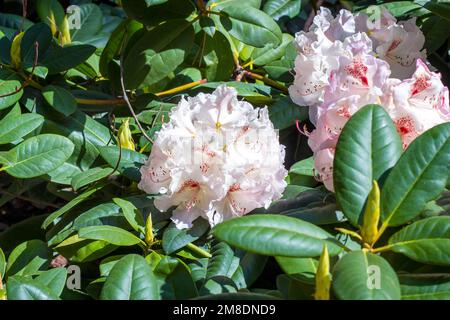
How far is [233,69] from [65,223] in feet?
1.90

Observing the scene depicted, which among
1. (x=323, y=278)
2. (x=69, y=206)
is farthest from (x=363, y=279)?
(x=69, y=206)

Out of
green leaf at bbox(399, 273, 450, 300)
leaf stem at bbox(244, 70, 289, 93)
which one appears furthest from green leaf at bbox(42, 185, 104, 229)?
green leaf at bbox(399, 273, 450, 300)

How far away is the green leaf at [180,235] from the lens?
1227mm

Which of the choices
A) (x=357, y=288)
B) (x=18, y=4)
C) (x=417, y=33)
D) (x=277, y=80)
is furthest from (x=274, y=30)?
(x=18, y=4)

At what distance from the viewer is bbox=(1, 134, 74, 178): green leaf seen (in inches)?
55.2

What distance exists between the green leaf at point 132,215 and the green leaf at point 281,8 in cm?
83

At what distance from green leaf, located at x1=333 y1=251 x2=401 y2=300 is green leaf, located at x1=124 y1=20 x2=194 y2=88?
0.80 meters

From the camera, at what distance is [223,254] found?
4.06ft

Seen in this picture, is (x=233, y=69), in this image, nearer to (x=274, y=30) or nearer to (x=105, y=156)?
(x=274, y=30)

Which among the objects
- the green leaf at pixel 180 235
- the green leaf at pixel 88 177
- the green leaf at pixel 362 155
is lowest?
the green leaf at pixel 88 177

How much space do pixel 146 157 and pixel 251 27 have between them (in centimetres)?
37

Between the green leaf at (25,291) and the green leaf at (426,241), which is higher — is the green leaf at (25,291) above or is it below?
below

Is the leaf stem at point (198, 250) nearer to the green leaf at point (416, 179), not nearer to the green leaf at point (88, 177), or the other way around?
the green leaf at point (88, 177)

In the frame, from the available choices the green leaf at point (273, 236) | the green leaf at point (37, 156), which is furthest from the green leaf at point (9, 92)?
the green leaf at point (273, 236)
